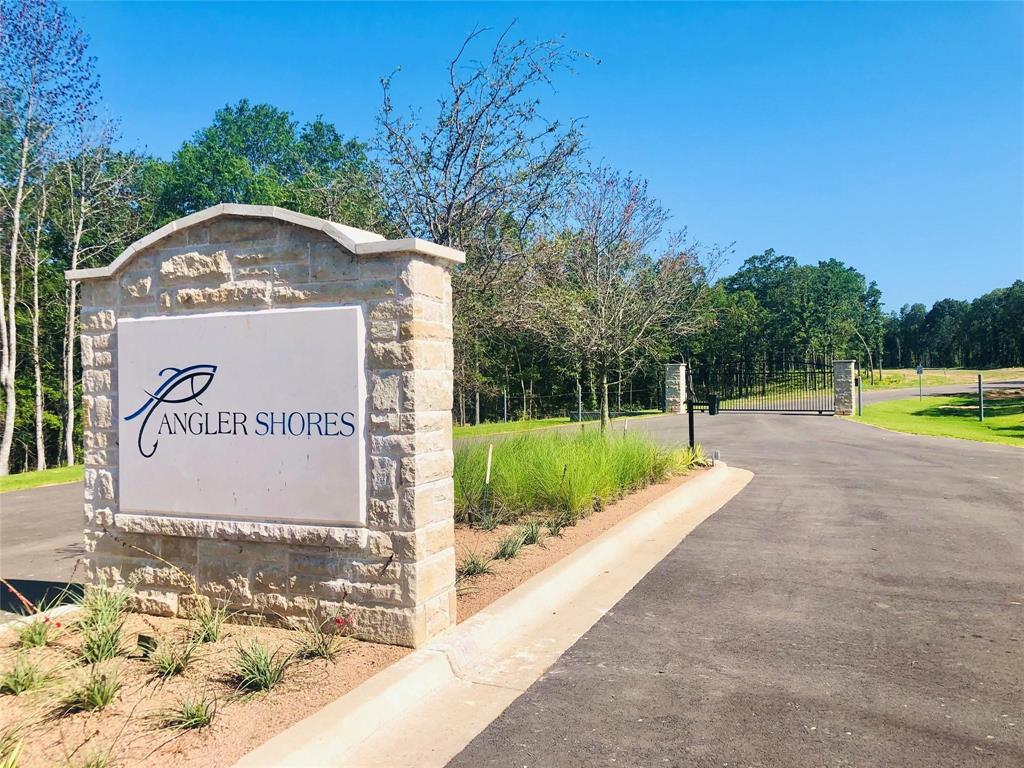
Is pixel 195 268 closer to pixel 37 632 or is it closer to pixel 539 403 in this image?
pixel 37 632

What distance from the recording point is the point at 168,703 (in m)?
3.87

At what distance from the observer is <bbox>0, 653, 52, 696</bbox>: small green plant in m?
4.05

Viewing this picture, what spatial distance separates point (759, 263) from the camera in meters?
87.3

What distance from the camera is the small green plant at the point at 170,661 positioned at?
421 centimetres

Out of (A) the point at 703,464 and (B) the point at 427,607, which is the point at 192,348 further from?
(A) the point at 703,464

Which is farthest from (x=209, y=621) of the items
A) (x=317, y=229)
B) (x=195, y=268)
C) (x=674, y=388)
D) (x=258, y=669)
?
(x=674, y=388)

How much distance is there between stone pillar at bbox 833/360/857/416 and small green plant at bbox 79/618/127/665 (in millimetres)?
30541

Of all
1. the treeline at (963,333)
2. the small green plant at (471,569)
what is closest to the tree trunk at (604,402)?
the small green plant at (471,569)

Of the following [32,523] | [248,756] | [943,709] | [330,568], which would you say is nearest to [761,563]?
[943,709]

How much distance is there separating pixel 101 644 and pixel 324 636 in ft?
4.19

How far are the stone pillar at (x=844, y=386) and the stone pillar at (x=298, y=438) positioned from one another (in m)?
29.3

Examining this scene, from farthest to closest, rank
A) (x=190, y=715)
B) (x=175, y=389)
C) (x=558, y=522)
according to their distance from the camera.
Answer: (x=558, y=522) < (x=175, y=389) < (x=190, y=715)

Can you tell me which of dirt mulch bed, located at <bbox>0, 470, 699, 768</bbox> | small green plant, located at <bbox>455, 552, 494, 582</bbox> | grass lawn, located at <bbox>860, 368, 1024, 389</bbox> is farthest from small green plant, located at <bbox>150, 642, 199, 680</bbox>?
grass lawn, located at <bbox>860, 368, 1024, 389</bbox>

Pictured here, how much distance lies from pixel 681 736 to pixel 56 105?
24188 mm
